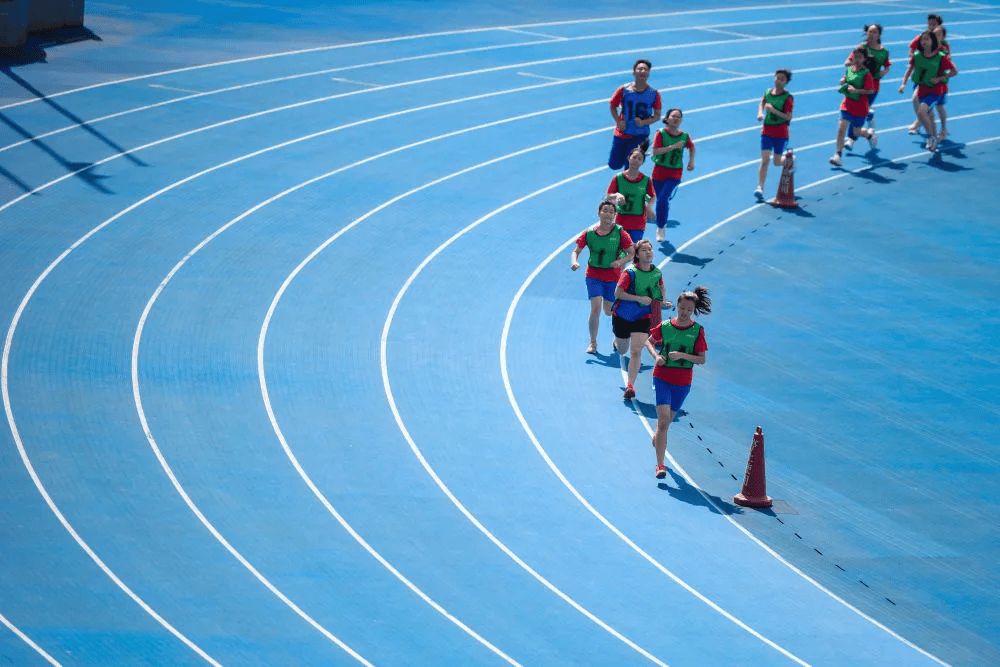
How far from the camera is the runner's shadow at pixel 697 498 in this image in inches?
527

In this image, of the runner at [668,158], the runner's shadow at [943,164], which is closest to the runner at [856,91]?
the runner's shadow at [943,164]

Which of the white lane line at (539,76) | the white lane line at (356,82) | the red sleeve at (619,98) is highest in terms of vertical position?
the red sleeve at (619,98)

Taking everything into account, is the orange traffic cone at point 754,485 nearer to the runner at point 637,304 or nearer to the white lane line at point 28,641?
the runner at point 637,304

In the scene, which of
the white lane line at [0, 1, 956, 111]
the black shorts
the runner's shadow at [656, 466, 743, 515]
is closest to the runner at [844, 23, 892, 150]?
the black shorts

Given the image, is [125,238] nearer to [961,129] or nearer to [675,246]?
[675,246]

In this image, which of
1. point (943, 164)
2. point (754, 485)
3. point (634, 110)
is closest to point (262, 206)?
point (634, 110)

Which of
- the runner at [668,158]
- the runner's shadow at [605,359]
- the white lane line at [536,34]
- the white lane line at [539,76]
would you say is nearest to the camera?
the runner's shadow at [605,359]

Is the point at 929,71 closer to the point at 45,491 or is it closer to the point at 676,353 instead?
the point at 676,353

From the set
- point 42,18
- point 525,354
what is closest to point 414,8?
point 42,18

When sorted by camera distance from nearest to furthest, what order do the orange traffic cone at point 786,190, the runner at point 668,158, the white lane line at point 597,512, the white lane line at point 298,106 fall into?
the white lane line at point 597,512
the runner at point 668,158
the white lane line at point 298,106
the orange traffic cone at point 786,190

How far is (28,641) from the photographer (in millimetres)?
10539

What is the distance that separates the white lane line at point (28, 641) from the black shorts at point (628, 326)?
23.1ft

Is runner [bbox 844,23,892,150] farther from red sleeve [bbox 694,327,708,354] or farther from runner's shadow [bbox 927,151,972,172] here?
red sleeve [bbox 694,327,708,354]

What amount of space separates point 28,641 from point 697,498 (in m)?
5.98
